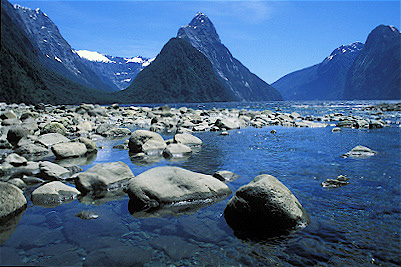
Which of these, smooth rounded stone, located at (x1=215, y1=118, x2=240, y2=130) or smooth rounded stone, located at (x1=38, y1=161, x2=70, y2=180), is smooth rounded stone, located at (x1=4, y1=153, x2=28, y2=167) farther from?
smooth rounded stone, located at (x1=215, y1=118, x2=240, y2=130)

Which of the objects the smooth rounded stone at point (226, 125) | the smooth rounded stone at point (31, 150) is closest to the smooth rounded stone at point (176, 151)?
the smooth rounded stone at point (31, 150)

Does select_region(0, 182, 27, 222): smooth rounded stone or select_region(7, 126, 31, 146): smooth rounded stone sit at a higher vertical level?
select_region(7, 126, 31, 146): smooth rounded stone

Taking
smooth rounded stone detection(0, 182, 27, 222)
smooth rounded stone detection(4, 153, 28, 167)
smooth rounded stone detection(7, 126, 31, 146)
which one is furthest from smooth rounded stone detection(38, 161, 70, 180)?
smooth rounded stone detection(7, 126, 31, 146)

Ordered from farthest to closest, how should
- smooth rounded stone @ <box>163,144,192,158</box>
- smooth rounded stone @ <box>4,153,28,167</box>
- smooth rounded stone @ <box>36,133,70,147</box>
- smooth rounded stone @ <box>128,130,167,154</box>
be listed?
smooth rounded stone @ <box>36,133,70,147</box> < smooth rounded stone @ <box>128,130,167,154</box> < smooth rounded stone @ <box>163,144,192,158</box> < smooth rounded stone @ <box>4,153,28,167</box>

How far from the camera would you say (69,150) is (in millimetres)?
11766

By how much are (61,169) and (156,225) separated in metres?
5.12

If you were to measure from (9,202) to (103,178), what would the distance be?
2.21m

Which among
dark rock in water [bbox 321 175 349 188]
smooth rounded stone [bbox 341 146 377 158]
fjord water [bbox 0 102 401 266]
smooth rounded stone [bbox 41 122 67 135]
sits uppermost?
smooth rounded stone [bbox 41 122 67 135]

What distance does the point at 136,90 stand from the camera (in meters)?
179

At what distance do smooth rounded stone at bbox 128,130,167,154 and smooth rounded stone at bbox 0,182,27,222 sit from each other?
6.94 metres

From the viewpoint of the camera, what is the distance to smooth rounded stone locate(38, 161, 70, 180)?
812cm

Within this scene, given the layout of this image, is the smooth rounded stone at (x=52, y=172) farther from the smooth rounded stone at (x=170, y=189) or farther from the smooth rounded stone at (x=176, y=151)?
the smooth rounded stone at (x=176, y=151)

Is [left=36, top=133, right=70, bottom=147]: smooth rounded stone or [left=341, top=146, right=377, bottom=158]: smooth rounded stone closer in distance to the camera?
[left=341, top=146, right=377, bottom=158]: smooth rounded stone

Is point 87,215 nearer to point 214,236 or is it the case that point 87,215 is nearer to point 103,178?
point 103,178
